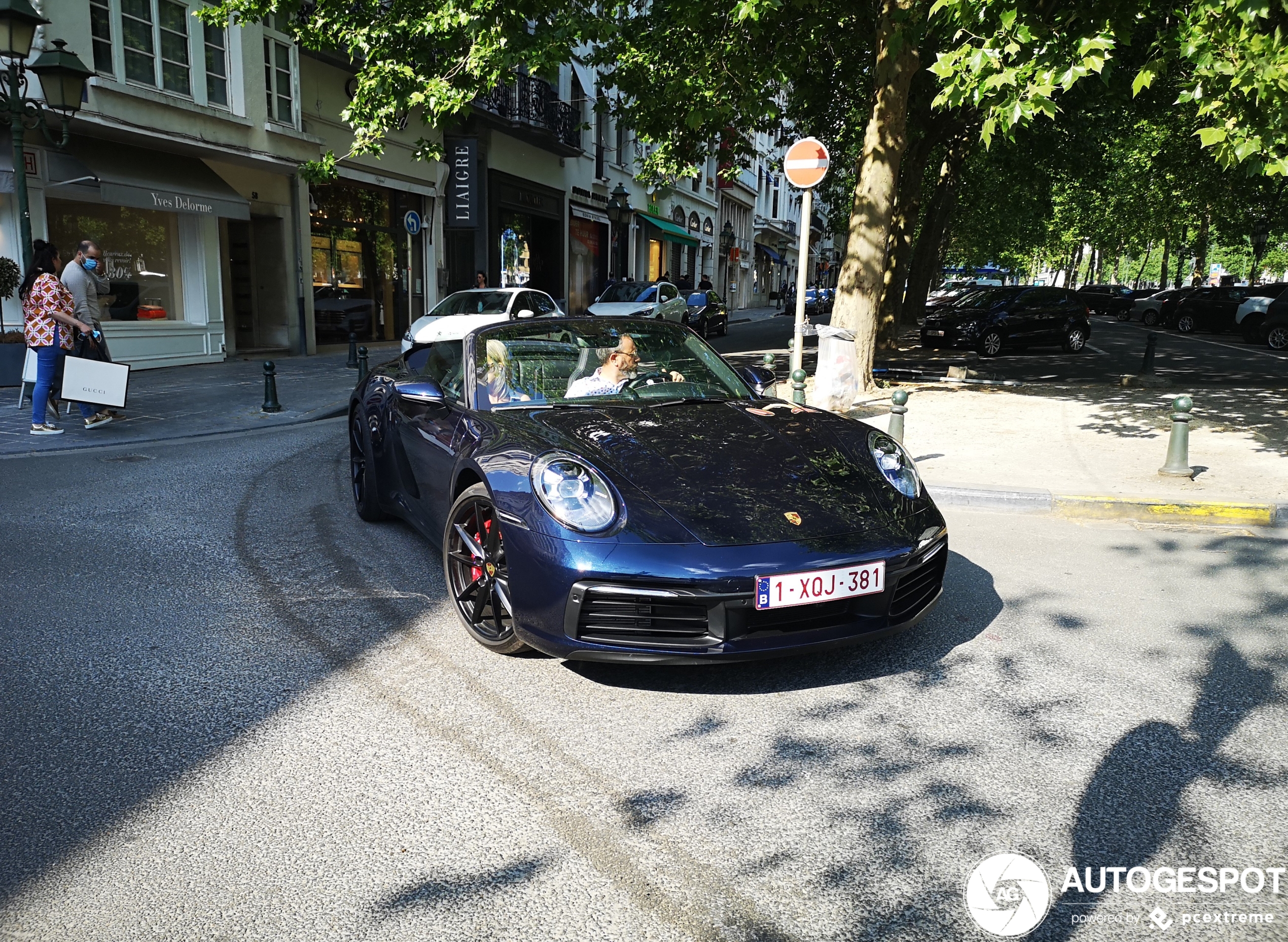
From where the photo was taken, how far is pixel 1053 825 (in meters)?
2.63

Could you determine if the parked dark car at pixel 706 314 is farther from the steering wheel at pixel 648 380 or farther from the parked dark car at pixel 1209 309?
the steering wheel at pixel 648 380

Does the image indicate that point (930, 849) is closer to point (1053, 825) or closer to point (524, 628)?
point (1053, 825)

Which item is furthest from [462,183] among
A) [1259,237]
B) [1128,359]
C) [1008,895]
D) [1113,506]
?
[1259,237]

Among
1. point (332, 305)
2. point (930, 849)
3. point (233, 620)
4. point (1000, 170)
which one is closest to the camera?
point (930, 849)

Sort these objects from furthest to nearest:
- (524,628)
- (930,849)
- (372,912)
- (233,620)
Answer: (233,620) < (524,628) < (930,849) < (372,912)

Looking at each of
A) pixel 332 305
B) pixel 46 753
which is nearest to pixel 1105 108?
pixel 332 305

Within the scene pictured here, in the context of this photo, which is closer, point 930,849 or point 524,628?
point 930,849

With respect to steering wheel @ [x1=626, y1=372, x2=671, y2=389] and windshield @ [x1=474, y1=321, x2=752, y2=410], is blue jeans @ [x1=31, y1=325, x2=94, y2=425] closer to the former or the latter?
windshield @ [x1=474, y1=321, x2=752, y2=410]

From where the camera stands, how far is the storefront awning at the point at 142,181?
13609 millimetres

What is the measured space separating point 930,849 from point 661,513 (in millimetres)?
1385

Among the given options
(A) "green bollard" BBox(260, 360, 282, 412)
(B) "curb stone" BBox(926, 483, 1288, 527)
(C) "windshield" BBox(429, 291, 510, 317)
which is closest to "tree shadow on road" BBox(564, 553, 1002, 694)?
(B) "curb stone" BBox(926, 483, 1288, 527)

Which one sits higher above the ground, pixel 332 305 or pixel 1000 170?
pixel 1000 170

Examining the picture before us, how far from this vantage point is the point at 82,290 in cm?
952

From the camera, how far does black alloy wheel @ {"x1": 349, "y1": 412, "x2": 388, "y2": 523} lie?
5.76 metres
